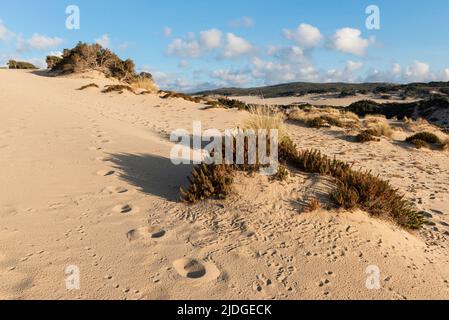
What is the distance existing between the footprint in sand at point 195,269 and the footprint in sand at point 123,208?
164cm

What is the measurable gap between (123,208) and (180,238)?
4.44 ft

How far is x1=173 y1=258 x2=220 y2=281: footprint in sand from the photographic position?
3.89 m

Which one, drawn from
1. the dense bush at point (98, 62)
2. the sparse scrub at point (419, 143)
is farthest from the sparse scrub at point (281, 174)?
the dense bush at point (98, 62)

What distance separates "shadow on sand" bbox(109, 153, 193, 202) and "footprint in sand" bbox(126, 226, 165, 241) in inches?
37.7

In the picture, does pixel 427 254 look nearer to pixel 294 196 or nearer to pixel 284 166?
pixel 294 196

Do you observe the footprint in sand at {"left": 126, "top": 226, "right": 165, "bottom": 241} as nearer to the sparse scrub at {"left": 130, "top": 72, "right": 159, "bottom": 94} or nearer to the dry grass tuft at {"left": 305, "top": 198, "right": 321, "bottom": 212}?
the dry grass tuft at {"left": 305, "top": 198, "right": 321, "bottom": 212}

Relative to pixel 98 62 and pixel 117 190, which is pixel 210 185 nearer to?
pixel 117 190

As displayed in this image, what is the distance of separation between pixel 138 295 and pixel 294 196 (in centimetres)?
285

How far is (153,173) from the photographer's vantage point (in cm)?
705

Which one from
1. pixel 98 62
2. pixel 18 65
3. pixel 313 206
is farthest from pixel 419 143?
pixel 18 65

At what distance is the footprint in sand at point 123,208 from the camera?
5.40 meters
